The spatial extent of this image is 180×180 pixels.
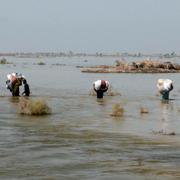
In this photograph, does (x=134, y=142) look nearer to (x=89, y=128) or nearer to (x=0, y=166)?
(x=89, y=128)

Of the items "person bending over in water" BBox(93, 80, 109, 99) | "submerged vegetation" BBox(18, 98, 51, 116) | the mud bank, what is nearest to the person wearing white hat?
"person bending over in water" BBox(93, 80, 109, 99)

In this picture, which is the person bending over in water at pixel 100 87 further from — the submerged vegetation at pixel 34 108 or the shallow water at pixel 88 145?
the submerged vegetation at pixel 34 108

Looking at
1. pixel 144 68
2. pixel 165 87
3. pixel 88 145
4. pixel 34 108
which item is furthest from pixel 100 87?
pixel 144 68

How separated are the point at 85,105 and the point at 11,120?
24.4ft

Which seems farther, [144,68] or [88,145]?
[144,68]

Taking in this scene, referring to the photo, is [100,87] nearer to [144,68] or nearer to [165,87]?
[165,87]

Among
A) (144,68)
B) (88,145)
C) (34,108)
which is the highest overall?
(144,68)

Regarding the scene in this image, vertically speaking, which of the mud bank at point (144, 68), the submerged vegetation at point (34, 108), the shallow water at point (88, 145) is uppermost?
the mud bank at point (144, 68)

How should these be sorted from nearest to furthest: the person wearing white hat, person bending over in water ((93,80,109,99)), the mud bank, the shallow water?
the shallow water, the person wearing white hat, person bending over in water ((93,80,109,99)), the mud bank

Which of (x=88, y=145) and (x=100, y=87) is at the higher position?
(x=100, y=87)

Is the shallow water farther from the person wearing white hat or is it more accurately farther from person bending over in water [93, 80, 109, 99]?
person bending over in water [93, 80, 109, 99]

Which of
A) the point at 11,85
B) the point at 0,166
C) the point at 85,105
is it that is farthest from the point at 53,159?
the point at 11,85

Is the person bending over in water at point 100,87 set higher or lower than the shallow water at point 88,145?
higher

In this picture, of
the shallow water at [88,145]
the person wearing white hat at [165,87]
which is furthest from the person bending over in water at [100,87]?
the shallow water at [88,145]
